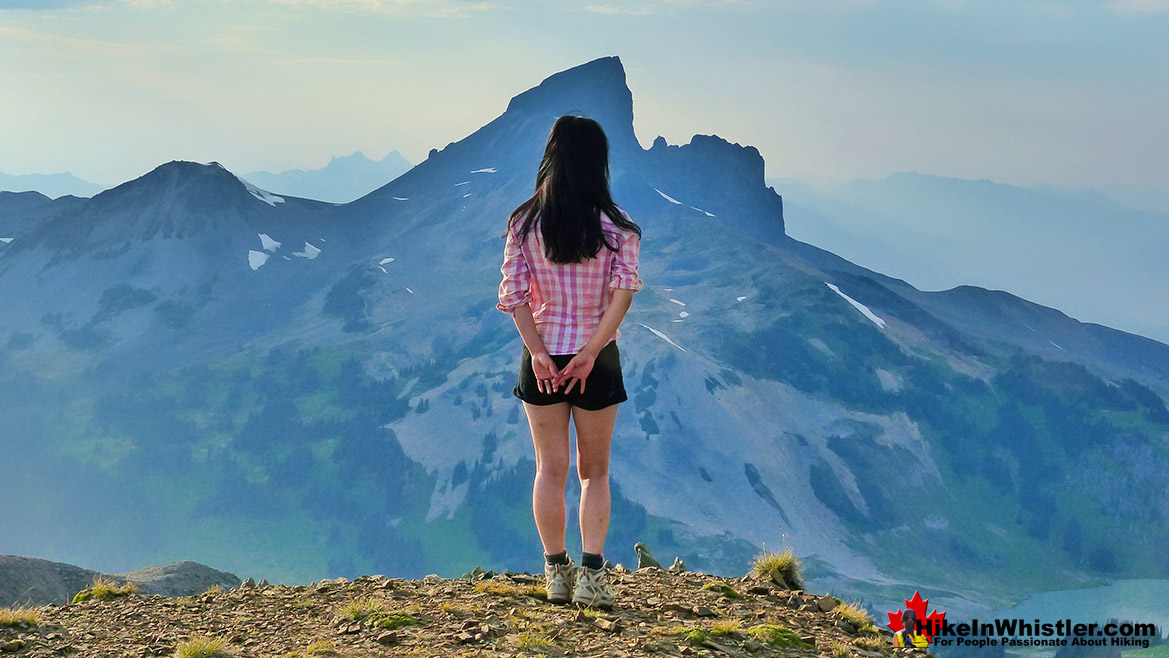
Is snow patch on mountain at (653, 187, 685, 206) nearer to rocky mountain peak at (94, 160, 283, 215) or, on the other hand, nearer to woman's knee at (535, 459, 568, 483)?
rocky mountain peak at (94, 160, 283, 215)

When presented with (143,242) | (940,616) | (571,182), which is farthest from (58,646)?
(143,242)

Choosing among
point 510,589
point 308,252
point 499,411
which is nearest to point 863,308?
point 499,411

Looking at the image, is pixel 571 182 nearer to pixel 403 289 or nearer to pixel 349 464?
pixel 349 464

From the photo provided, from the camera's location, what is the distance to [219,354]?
132750 millimetres

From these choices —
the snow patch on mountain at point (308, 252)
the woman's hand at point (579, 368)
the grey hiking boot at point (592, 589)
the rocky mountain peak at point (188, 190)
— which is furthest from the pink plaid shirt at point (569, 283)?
the rocky mountain peak at point (188, 190)

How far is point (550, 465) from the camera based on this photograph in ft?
25.5

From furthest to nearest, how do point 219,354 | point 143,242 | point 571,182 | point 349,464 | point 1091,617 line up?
1. point 143,242
2. point 219,354
3. point 349,464
4. point 1091,617
5. point 571,182

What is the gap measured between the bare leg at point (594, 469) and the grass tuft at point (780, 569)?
2527 mm

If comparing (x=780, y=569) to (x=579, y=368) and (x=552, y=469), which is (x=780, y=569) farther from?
(x=579, y=368)

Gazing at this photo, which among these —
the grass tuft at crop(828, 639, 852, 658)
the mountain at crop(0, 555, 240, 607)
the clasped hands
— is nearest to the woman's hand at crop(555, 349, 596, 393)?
the clasped hands

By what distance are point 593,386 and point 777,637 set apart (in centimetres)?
246

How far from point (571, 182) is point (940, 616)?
15.8ft

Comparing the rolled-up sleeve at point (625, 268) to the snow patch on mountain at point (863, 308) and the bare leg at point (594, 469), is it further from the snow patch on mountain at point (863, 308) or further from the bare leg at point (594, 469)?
the snow patch on mountain at point (863, 308)

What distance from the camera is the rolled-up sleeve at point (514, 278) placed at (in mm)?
7516
